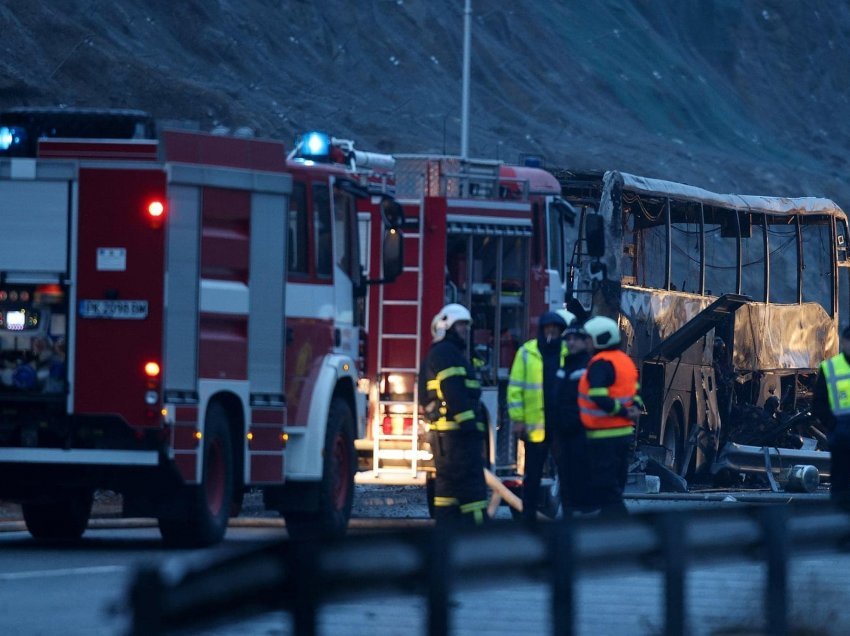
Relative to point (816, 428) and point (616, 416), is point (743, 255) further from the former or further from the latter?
point (616, 416)

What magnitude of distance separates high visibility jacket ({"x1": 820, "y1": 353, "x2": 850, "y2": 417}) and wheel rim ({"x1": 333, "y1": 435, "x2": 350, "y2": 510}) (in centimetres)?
365

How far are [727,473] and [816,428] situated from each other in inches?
127

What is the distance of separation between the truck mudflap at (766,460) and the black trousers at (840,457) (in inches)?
430

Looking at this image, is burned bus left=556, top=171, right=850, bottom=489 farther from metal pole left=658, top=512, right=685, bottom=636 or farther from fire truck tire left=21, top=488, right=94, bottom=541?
metal pole left=658, top=512, right=685, bottom=636

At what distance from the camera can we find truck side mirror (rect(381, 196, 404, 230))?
14.7 meters

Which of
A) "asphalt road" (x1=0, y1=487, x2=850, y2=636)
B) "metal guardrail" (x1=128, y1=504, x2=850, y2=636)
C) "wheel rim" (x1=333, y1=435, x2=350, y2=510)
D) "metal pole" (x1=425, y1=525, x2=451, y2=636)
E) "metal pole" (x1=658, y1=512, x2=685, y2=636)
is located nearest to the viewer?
"metal guardrail" (x1=128, y1=504, x2=850, y2=636)

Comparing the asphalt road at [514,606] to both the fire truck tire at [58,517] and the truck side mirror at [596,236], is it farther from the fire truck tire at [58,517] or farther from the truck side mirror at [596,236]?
the truck side mirror at [596,236]

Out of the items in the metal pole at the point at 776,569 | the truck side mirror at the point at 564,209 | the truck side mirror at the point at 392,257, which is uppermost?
the truck side mirror at the point at 564,209

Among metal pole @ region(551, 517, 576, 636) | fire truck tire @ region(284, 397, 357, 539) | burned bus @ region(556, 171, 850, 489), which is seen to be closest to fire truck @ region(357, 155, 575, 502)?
fire truck tire @ region(284, 397, 357, 539)

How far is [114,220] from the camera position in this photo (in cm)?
1230

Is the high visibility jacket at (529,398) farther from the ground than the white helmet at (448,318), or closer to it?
closer to it

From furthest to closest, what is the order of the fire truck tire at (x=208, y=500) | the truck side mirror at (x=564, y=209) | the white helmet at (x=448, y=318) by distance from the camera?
the truck side mirror at (x=564, y=209) < the white helmet at (x=448, y=318) < the fire truck tire at (x=208, y=500)

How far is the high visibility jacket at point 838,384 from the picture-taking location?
1285cm

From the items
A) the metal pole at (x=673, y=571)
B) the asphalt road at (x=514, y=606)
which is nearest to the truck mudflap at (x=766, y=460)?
the asphalt road at (x=514, y=606)
